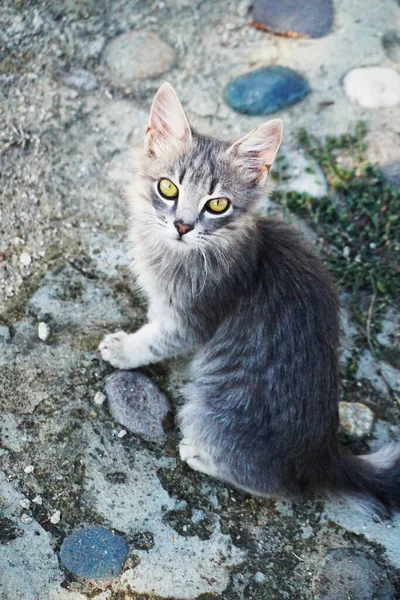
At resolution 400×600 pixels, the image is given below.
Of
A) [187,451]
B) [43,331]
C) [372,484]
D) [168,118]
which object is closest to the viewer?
[168,118]

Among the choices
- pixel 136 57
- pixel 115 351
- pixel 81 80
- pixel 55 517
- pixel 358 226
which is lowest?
pixel 55 517

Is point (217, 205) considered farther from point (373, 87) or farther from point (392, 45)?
point (392, 45)

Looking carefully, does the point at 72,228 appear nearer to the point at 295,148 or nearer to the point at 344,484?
the point at 295,148

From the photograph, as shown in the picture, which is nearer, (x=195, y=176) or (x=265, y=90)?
(x=195, y=176)

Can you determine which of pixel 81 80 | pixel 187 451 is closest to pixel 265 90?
pixel 81 80

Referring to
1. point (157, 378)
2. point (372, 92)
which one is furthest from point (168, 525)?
A: point (372, 92)
